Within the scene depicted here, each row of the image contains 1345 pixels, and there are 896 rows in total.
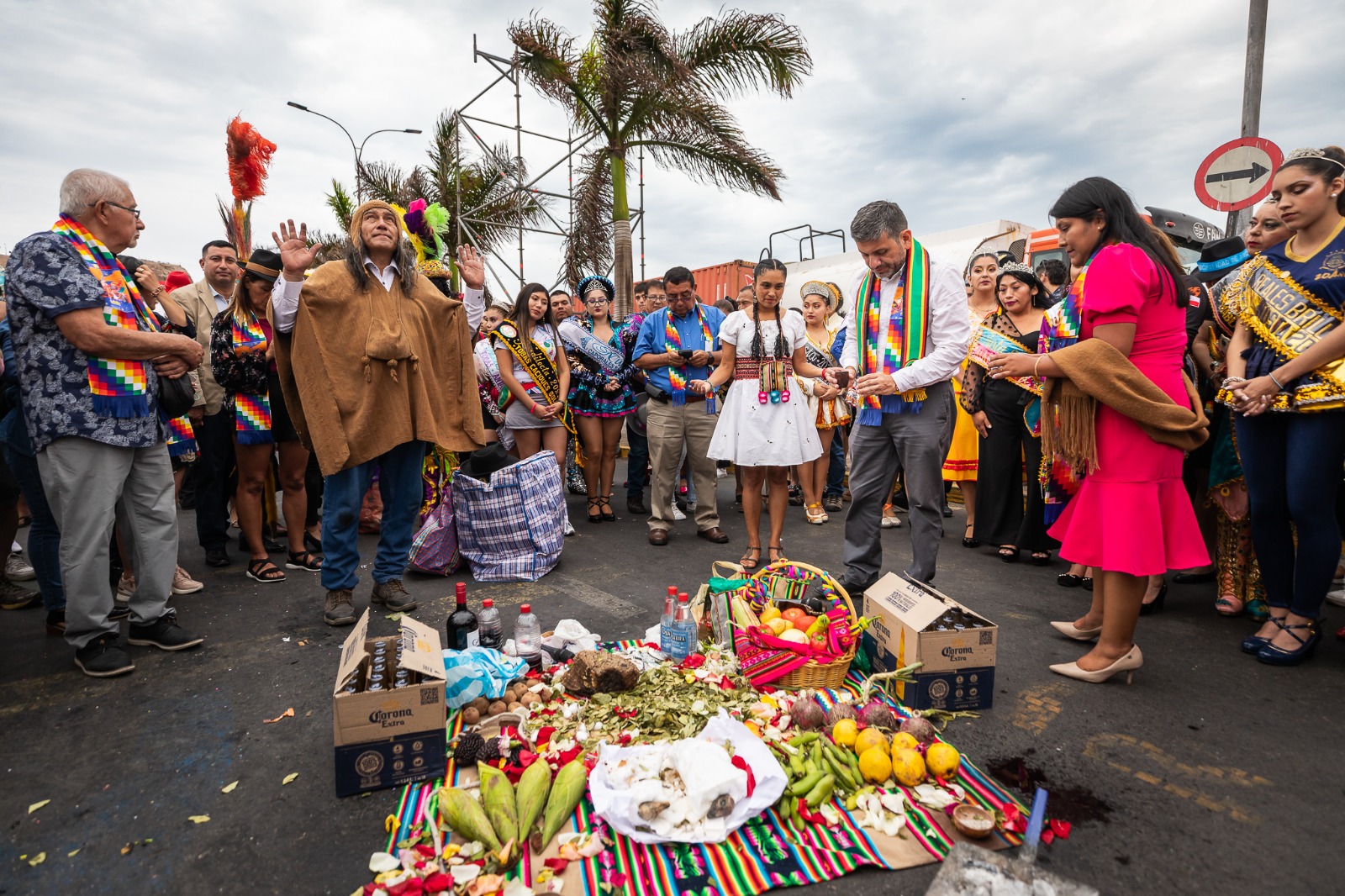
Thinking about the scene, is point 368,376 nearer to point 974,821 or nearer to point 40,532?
point 40,532

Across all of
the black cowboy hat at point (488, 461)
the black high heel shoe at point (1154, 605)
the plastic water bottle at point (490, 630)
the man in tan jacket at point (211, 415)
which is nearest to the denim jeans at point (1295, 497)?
the black high heel shoe at point (1154, 605)

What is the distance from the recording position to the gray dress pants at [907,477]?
392 centimetres

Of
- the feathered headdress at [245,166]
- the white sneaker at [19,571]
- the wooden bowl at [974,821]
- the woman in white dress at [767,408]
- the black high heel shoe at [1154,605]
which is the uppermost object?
the feathered headdress at [245,166]

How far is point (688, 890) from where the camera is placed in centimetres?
188

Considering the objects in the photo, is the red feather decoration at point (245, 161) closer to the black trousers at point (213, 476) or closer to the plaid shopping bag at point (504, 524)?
the black trousers at point (213, 476)

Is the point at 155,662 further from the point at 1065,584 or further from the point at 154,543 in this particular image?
the point at 1065,584

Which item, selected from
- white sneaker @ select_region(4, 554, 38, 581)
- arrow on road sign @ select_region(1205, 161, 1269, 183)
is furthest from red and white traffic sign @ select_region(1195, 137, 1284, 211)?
white sneaker @ select_region(4, 554, 38, 581)

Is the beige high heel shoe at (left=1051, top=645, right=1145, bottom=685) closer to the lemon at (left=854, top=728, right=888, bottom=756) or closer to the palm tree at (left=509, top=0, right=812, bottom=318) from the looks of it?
the lemon at (left=854, top=728, right=888, bottom=756)

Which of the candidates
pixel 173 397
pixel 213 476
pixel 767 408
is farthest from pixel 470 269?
pixel 213 476

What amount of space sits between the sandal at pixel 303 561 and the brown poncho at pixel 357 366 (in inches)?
52.1

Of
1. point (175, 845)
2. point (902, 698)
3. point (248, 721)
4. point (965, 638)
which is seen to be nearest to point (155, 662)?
point (248, 721)

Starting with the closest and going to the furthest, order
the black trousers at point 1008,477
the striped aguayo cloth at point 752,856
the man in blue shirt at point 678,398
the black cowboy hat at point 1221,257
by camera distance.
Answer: the striped aguayo cloth at point 752,856 → the black cowboy hat at point 1221,257 → the black trousers at point 1008,477 → the man in blue shirt at point 678,398

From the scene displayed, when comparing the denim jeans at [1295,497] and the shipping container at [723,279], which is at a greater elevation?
the shipping container at [723,279]

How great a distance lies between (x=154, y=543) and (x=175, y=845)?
5.94 ft
